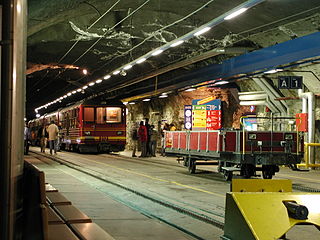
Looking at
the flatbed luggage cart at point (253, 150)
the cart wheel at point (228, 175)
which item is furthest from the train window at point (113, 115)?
the cart wheel at point (228, 175)

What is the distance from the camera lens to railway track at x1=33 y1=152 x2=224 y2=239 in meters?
8.04

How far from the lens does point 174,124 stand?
32188 millimetres

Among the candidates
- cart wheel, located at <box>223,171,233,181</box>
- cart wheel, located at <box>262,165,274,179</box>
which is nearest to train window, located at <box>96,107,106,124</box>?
cart wheel, located at <box>223,171,233,181</box>

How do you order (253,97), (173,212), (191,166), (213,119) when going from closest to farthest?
(173,212), (191,166), (253,97), (213,119)

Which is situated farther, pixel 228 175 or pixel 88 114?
pixel 88 114

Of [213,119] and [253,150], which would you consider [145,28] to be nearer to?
[213,119]

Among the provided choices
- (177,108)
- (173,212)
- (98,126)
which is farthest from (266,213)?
(177,108)

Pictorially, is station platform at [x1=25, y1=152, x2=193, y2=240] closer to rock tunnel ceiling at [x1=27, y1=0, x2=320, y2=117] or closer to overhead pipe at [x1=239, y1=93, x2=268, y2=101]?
rock tunnel ceiling at [x1=27, y1=0, x2=320, y2=117]

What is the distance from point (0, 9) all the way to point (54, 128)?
23.7 m

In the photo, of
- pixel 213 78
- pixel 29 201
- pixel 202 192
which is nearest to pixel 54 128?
pixel 213 78

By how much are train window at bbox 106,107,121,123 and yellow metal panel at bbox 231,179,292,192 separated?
26.4 m

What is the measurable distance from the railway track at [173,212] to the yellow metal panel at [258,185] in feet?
4.79

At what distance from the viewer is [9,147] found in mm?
4949

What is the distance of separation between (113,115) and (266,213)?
27.8 m
